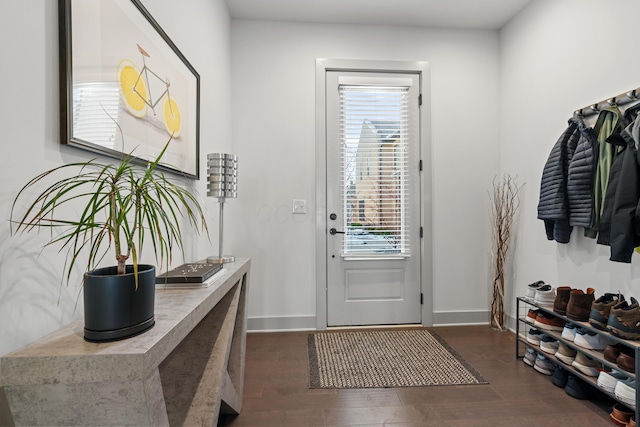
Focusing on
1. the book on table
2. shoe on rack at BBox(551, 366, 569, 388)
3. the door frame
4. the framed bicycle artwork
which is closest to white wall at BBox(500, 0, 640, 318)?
shoe on rack at BBox(551, 366, 569, 388)

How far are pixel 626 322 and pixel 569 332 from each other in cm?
39

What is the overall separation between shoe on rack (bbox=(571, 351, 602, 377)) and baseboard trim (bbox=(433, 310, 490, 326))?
1171mm

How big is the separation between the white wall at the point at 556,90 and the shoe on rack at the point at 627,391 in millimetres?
542

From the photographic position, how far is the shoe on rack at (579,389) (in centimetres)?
185

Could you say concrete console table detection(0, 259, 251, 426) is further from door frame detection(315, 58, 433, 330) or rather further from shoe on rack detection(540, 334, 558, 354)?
shoe on rack detection(540, 334, 558, 354)

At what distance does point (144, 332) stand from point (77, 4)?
1.00m

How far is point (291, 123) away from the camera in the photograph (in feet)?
9.71

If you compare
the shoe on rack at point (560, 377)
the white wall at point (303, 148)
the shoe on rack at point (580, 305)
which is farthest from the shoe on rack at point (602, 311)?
the white wall at point (303, 148)

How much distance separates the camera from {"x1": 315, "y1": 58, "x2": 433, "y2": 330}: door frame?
9.68 ft

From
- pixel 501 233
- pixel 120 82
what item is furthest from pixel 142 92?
pixel 501 233

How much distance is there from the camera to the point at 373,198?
3.00m

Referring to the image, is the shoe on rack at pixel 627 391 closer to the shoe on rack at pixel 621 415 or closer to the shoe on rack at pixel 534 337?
the shoe on rack at pixel 621 415

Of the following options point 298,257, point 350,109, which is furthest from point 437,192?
point 298,257

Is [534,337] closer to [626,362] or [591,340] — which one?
[591,340]
